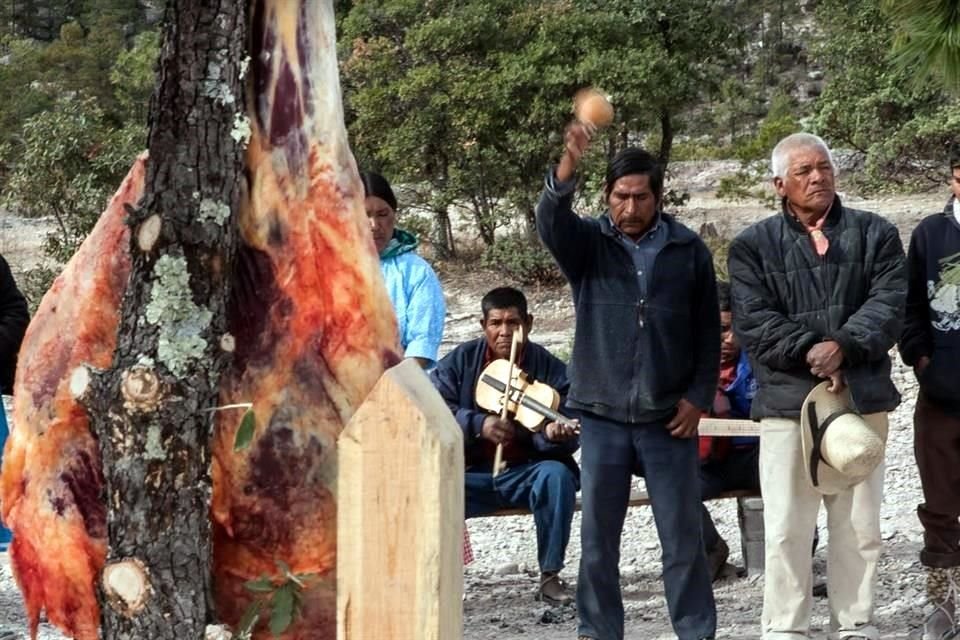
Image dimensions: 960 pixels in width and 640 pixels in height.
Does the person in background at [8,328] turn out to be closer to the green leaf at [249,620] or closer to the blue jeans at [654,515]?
the blue jeans at [654,515]

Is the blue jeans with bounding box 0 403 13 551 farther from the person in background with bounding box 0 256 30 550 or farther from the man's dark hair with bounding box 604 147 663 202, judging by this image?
the man's dark hair with bounding box 604 147 663 202

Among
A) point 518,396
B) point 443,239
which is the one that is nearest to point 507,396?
point 518,396

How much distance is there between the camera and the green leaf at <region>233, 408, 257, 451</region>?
3.21 m

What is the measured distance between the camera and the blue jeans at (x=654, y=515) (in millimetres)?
5352

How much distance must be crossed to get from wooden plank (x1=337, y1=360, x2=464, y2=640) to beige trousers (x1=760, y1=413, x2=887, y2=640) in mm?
3105

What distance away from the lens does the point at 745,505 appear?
21.9 ft

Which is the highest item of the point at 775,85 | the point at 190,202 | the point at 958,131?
the point at 775,85

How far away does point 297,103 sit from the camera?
3.32m

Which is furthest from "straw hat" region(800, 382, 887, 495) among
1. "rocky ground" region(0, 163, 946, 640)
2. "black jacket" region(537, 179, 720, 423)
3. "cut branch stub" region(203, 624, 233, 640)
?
"cut branch stub" region(203, 624, 233, 640)

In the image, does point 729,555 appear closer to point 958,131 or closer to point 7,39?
point 958,131

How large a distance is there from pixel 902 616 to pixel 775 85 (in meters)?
32.7

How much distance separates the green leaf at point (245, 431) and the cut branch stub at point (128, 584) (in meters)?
0.32

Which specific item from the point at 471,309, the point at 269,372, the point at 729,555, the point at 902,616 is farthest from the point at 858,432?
the point at 471,309

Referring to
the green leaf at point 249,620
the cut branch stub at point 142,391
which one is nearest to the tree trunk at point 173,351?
the cut branch stub at point 142,391
